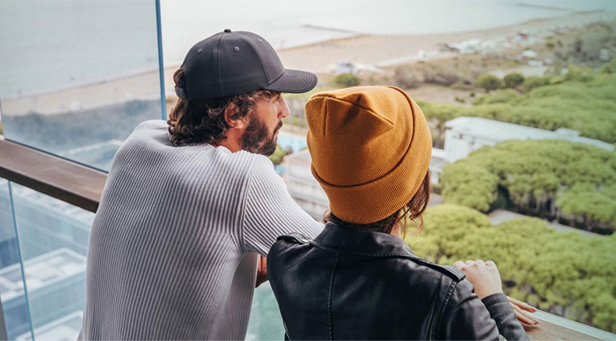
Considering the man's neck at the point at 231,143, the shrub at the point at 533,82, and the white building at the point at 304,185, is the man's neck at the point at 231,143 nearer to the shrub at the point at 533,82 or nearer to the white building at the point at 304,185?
the white building at the point at 304,185

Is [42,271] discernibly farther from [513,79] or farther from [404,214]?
[513,79]

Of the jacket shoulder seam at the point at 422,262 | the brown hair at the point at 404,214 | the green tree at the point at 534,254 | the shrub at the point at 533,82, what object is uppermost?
the brown hair at the point at 404,214

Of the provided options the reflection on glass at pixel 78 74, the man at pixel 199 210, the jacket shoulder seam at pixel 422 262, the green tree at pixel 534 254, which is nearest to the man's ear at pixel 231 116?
the man at pixel 199 210

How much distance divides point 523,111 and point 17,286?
7.84 m

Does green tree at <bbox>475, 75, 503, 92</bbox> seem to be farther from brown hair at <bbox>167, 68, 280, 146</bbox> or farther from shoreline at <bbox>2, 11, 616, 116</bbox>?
brown hair at <bbox>167, 68, 280, 146</bbox>

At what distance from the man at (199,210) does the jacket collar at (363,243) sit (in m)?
0.15

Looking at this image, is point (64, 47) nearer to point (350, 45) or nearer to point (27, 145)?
point (27, 145)

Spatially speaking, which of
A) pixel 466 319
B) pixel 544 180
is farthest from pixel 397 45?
pixel 466 319

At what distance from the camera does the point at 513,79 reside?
8.44m

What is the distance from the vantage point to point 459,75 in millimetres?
8453

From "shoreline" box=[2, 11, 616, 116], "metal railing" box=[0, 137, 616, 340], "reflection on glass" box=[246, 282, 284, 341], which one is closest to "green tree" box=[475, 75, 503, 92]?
"shoreline" box=[2, 11, 616, 116]

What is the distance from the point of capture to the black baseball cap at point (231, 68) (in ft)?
3.62

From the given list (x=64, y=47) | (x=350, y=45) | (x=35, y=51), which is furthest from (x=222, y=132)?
(x=350, y=45)

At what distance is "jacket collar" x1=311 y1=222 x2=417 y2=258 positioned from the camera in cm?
77
